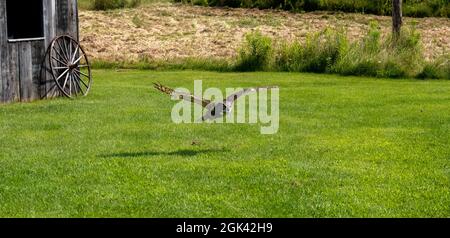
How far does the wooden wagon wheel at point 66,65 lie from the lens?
1784cm

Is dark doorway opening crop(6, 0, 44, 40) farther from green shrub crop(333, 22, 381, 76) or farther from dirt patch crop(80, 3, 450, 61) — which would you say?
green shrub crop(333, 22, 381, 76)

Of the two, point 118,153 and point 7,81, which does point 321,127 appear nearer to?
point 118,153

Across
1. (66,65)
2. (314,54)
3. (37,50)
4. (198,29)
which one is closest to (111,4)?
(198,29)

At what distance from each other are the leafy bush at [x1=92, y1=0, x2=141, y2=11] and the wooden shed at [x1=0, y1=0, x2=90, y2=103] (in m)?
23.1

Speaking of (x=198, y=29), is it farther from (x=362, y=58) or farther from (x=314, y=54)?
(x=362, y=58)

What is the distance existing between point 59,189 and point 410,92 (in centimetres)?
1110

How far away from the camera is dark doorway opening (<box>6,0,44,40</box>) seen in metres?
18.7

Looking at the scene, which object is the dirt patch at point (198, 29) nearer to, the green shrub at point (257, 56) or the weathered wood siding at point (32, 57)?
the green shrub at point (257, 56)

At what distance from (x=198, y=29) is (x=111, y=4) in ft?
38.3

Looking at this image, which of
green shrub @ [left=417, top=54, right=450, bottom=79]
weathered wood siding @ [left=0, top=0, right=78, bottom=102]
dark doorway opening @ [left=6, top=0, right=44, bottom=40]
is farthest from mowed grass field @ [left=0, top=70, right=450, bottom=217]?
green shrub @ [left=417, top=54, right=450, bottom=79]
